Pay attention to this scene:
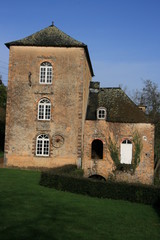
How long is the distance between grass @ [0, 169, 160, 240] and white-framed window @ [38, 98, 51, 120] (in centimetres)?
846

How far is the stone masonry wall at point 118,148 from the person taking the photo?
24.9 meters

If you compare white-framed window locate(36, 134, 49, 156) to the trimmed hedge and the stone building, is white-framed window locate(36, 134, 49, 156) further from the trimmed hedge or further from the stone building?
the trimmed hedge

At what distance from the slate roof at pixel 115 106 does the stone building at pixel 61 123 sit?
14 centimetres

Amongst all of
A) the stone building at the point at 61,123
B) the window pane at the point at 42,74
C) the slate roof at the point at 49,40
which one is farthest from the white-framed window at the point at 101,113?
the window pane at the point at 42,74

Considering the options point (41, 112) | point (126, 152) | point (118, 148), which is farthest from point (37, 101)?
point (126, 152)

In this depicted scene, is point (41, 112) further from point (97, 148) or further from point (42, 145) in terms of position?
point (97, 148)

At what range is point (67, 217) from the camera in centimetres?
1186

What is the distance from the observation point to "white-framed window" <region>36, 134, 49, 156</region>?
81.4ft

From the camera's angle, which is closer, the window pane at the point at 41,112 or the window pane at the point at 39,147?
the window pane at the point at 39,147

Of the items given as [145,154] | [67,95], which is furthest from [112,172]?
[67,95]

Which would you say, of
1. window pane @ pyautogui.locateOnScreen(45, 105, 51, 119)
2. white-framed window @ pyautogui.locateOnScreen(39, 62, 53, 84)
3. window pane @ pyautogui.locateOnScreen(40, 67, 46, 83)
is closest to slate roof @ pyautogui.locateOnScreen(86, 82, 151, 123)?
window pane @ pyautogui.locateOnScreen(45, 105, 51, 119)

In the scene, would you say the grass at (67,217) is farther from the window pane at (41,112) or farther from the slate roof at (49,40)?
the slate roof at (49,40)

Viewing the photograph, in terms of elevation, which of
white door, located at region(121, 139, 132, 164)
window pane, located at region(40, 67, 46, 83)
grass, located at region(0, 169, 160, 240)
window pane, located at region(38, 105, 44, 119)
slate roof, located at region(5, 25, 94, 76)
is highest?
slate roof, located at region(5, 25, 94, 76)

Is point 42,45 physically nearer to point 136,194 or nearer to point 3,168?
point 3,168
